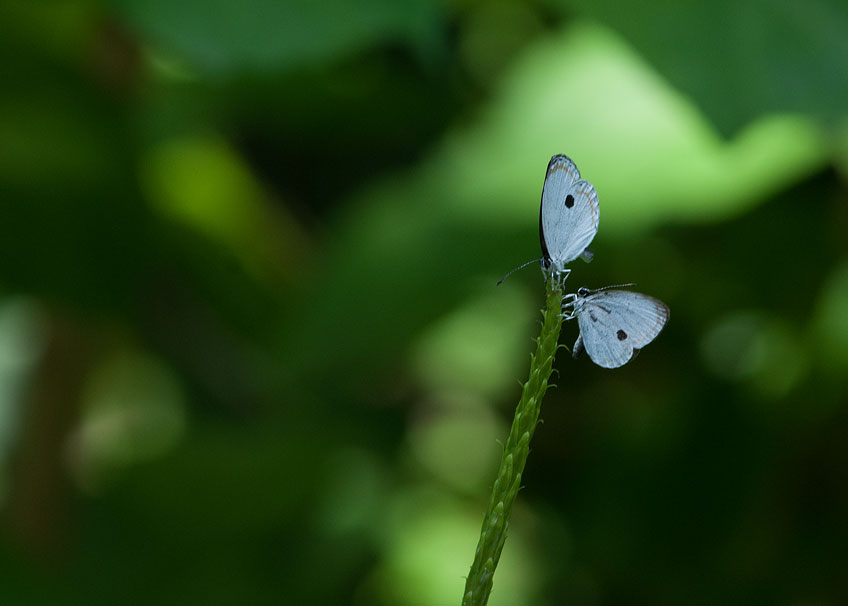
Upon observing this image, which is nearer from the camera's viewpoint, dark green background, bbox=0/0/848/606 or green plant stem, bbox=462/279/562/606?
green plant stem, bbox=462/279/562/606

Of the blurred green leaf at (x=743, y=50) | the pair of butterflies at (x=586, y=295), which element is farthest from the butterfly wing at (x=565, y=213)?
the blurred green leaf at (x=743, y=50)

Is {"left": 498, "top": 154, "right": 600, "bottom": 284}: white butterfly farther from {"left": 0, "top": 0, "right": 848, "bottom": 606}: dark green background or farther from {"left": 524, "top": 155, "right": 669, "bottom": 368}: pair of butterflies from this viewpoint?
{"left": 0, "top": 0, "right": 848, "bottom": 606}: dark green background

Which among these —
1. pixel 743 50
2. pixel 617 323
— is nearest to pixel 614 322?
pixel 617 323

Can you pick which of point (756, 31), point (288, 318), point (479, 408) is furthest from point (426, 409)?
point (756, 31)

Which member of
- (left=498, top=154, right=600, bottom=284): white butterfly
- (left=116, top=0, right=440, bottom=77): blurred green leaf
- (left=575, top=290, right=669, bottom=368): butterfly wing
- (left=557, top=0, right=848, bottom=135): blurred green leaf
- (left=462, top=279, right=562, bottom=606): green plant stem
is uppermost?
(left=557, top=0, right=848, bottom=135): blurred green leaf

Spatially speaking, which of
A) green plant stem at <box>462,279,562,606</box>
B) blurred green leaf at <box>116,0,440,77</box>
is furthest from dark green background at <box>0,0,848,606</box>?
green plant stem at <box>462,279,562,606</box>
